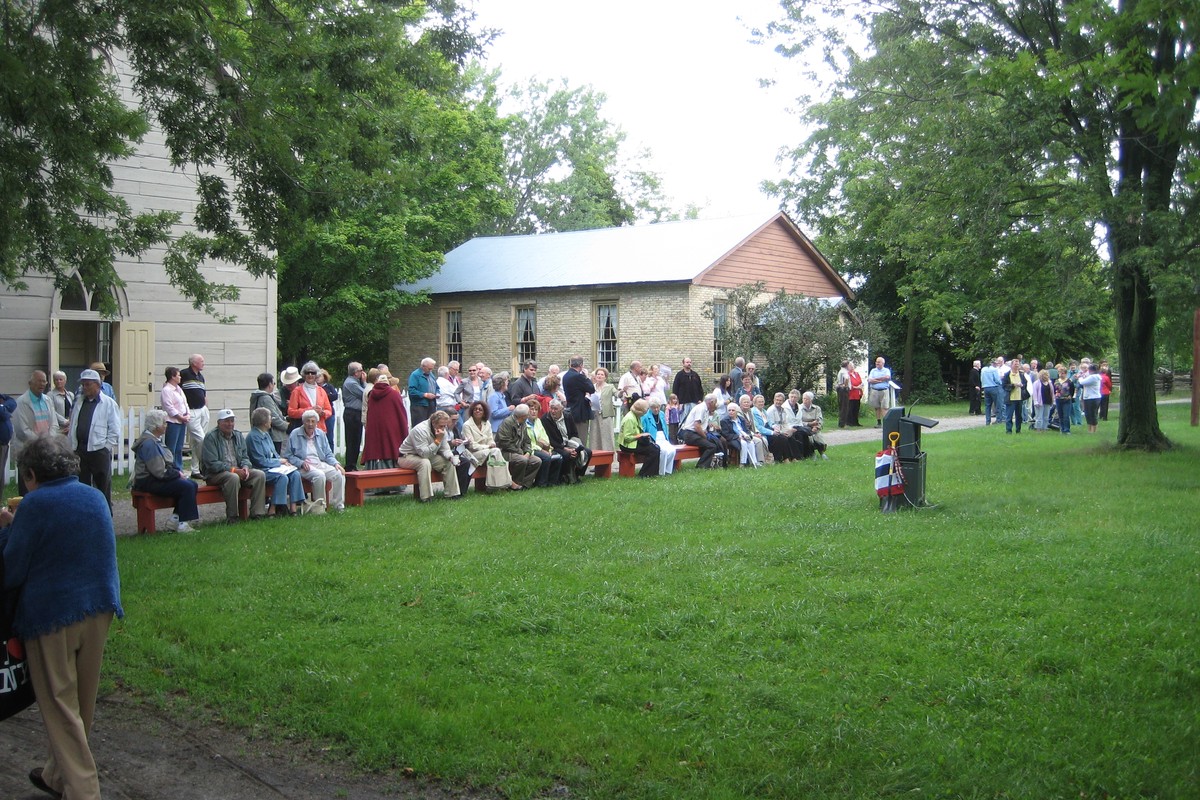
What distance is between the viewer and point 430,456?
13828 mm

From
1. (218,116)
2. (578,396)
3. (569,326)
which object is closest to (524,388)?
(578,396)

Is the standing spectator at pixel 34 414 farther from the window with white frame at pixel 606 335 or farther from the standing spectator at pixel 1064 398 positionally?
the standing spectator at pixel 1064 398

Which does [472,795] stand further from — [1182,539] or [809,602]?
[1182,539]

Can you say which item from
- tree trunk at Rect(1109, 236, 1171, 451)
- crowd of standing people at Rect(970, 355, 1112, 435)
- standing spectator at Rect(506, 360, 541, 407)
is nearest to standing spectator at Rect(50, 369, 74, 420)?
standing spectator at Rect(506, 360, 541, 407)

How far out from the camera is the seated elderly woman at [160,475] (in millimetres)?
11336

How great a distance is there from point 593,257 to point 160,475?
76.7ft

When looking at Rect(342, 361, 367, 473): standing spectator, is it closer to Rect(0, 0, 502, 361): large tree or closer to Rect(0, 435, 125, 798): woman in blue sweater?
Rect(0, 0, 502, 361): large tree

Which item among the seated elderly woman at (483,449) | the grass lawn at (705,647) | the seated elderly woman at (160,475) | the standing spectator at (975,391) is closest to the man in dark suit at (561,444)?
the seated elderly woman at (483,449)

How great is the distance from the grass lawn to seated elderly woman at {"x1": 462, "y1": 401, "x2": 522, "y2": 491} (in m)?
2.47

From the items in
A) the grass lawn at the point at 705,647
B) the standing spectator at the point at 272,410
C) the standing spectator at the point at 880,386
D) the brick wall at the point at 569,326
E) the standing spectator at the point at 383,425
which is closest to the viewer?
the grass lawn at the point at 705,647

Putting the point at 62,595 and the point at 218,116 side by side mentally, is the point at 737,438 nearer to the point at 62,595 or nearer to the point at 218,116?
the point at 218,116

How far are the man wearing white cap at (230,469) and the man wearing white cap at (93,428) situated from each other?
1.04m

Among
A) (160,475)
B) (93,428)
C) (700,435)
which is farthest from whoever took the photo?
(700,435)

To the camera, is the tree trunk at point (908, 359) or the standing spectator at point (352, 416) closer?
the standing spectator at point (352, 416)
